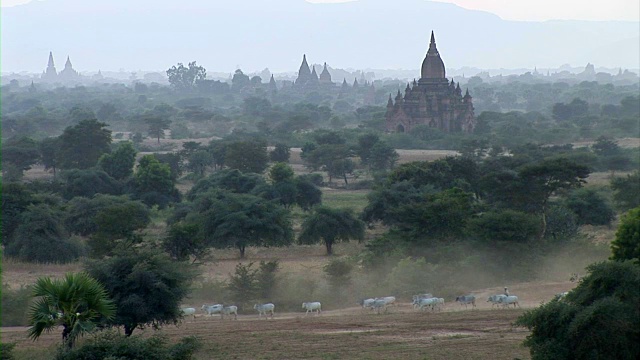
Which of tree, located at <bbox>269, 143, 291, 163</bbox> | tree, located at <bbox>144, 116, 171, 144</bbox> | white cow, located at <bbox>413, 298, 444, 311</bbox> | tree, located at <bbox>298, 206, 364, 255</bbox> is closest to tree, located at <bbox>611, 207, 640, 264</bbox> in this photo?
white cow, located at <bbox>413, 298, 444, 311</bbox>

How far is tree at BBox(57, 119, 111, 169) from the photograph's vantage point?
50.2 meters

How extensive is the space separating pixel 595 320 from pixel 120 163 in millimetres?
33399

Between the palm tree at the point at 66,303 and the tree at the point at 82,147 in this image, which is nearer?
the palm tree at the point at 66,303

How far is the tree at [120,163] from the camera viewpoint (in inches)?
1758

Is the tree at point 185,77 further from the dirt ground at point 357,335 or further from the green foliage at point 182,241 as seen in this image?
the dirt ground at point 357,335

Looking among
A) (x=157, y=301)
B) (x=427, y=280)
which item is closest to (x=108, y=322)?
(x=157, y=301)

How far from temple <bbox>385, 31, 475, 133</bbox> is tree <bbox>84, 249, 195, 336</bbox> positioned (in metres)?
51.6

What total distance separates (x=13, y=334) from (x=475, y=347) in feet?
30.5

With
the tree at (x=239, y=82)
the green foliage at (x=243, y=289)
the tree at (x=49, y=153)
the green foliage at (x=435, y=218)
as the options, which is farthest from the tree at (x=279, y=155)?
the tree at (x=239, y=82)

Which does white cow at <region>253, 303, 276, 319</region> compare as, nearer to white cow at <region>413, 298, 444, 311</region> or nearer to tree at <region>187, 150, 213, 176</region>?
white cow at <region>413, 298, 444, 311</region>

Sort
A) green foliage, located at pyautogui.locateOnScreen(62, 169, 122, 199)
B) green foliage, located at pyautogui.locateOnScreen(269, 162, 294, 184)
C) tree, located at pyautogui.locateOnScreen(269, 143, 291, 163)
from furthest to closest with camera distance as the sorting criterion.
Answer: tree, located at pyautogui.locateOnScreen(269, 143, 291, 163) → green foliage, located at pyautogui.locateOnScreen(62, 169, 122, 199) → green foliage, located at pyautogui.locateOnScreen(269, 162, 294, 184)

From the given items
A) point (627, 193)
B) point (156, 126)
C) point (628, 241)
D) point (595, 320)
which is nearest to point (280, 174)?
point (627, 193)

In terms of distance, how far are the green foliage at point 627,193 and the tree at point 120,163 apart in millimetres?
21895

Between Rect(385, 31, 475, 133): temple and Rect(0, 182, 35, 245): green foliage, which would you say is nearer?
Rect(0, 182, 35, 245): green foliage
